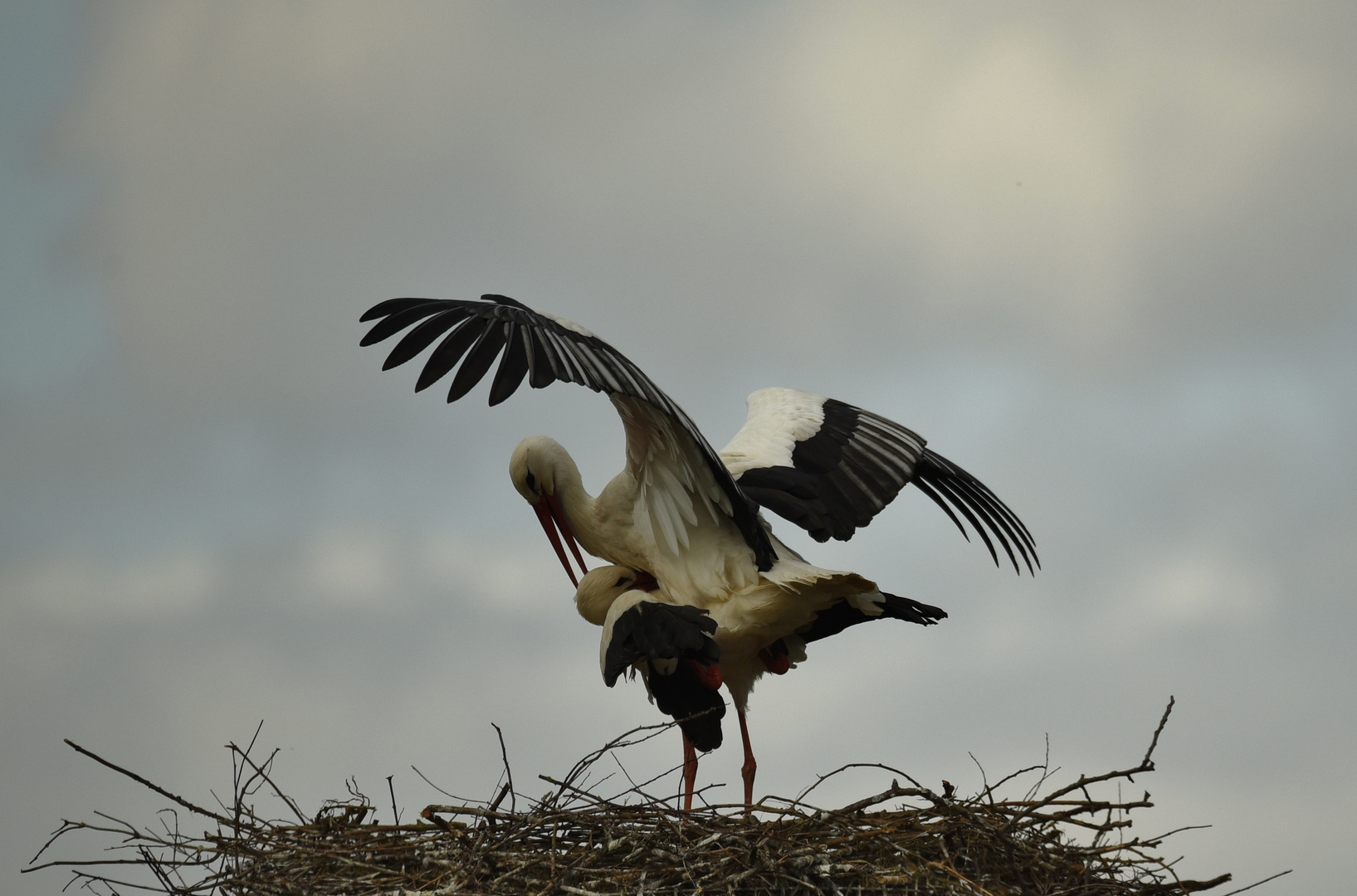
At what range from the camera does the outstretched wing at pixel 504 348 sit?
13.5ft

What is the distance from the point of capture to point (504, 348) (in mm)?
4234

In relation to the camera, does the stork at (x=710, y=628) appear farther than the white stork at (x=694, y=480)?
→ Yes

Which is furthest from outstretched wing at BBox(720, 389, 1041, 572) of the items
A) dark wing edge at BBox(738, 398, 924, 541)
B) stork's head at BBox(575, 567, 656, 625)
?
stork's head at BBox(575, 567, 656, 625)

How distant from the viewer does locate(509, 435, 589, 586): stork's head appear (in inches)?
215

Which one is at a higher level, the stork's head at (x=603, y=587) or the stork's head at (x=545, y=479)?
the stork's head at (x=545, y=479)

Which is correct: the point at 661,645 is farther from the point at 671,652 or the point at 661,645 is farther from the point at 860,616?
the point at 860,616

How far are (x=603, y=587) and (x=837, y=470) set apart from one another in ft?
3.55

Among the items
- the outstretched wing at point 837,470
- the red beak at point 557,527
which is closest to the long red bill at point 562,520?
the red beak at point 557,527

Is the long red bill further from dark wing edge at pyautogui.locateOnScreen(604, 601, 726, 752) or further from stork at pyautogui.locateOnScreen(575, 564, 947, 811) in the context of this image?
dark wing edge at pyautogui.locateOnScreen(604, 601, 726, 752)

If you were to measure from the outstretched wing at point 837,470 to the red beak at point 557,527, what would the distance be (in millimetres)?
692

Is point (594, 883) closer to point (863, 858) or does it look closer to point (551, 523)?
point (863, 858)

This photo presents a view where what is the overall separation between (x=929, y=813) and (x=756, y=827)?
53 cm

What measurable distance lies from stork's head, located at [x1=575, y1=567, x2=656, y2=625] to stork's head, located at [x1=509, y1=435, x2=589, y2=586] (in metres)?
0.17

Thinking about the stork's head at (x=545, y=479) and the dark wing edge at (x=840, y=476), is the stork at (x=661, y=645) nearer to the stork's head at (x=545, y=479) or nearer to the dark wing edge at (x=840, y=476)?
the stork's head at (x=545, y=479)
